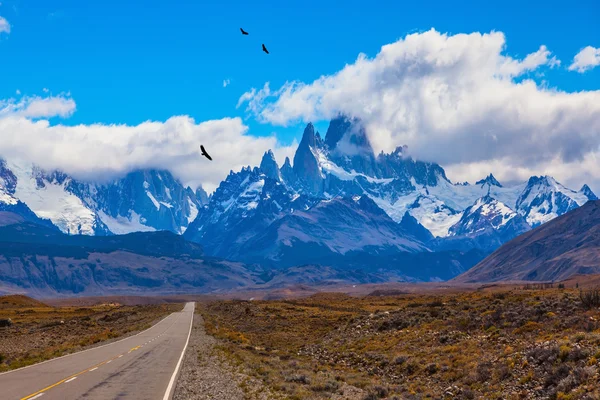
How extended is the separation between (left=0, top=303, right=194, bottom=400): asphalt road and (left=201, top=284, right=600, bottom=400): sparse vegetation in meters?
4.87

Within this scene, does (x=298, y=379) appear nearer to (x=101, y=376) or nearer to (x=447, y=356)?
(x=447, y=356)

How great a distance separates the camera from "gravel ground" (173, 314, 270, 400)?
27.0 metres

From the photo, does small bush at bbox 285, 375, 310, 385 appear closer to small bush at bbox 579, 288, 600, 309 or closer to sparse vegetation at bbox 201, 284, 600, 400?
Answer: sparse vegetation at bbox 201, 284, 600, 400

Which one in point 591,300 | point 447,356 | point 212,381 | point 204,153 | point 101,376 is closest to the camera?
point 204,153

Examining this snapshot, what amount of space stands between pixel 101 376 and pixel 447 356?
16.9m

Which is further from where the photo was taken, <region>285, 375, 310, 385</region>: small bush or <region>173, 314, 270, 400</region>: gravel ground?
<region>285, 375, 310, 385</region>: small bush

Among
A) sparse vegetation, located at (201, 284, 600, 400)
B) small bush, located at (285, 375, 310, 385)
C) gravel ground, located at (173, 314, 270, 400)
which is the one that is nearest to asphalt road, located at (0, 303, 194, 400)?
gravel ground, located at (173, 314, 270, 400)

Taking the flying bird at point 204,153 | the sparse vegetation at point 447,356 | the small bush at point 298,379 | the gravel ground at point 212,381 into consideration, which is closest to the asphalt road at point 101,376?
the gravel ground at point 212,381

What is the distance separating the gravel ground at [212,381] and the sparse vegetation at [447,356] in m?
1.04

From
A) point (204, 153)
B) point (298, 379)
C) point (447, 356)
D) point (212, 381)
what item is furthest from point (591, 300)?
point (204, 153)

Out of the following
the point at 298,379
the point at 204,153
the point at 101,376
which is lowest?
the point at 298,379

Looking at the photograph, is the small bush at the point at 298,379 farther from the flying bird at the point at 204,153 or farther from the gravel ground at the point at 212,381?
the flying bird at the point at 204,153

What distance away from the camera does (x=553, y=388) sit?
23047 mm

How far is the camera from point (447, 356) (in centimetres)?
3334
